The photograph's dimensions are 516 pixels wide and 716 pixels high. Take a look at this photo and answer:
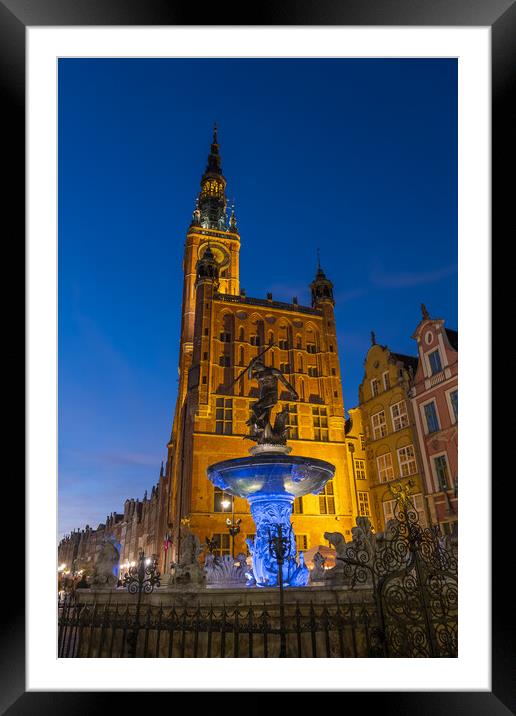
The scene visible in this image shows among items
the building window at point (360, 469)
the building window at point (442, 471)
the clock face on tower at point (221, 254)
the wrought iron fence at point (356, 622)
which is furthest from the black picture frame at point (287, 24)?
the clock face on tower at point (221, 254)

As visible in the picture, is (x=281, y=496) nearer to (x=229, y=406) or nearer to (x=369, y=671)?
(x=369, y=671)

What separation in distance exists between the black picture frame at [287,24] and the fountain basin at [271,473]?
6.86 metres

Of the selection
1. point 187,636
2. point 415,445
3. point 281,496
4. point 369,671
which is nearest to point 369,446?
point 415,445

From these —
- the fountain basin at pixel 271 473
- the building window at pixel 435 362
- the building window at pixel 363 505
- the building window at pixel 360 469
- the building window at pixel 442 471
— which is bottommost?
the building window at pixel 363 505

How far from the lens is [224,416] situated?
26.0 metres

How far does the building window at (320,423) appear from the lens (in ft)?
90.5

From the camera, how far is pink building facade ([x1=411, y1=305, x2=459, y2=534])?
17969 millimetres

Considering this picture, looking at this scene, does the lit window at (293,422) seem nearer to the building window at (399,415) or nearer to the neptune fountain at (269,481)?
the building window at (399,415)

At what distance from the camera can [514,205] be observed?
2.99m

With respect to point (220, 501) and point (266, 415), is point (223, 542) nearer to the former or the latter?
point (220, 501)

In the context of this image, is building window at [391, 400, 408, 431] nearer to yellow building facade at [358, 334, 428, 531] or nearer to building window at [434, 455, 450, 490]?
yellow building facade at [358, 334, 428, 531]

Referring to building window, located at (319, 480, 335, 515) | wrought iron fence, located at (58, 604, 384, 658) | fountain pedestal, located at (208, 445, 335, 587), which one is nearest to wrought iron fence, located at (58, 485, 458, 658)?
wrought iron fence, located at (58, 604, 384, 658)

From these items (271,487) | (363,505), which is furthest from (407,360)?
(271,487)

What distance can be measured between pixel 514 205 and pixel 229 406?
2400 centimetres
